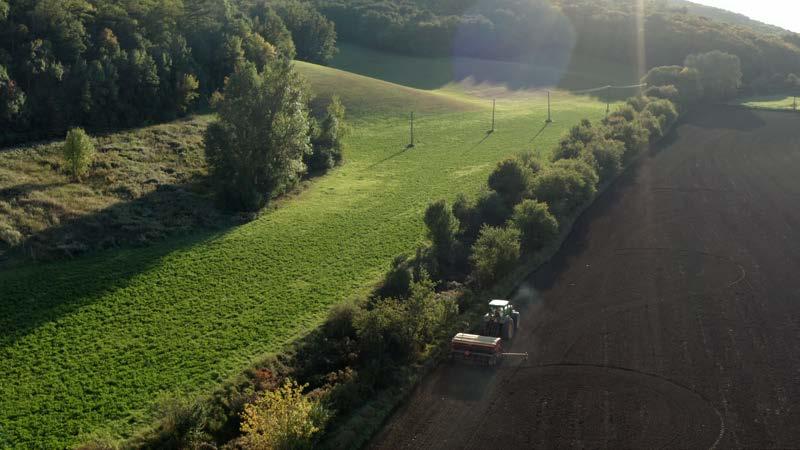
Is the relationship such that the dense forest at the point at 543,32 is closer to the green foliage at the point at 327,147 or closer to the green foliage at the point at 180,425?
the green foliage at the point at 327,147

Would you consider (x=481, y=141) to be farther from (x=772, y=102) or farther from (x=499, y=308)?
(x=772, y=102)

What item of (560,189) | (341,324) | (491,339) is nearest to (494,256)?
(491,339)

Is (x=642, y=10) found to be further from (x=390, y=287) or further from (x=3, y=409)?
(x=3, y=409)

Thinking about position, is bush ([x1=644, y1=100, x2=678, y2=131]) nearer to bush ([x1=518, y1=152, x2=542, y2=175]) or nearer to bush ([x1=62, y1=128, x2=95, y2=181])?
bush ([x1=518, y1=152, x2=542, y2=175])

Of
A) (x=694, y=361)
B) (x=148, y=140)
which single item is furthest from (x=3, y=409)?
(x=148, y=140)

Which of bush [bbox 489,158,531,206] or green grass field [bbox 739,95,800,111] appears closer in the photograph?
bush [bbox 489,158,531,206]

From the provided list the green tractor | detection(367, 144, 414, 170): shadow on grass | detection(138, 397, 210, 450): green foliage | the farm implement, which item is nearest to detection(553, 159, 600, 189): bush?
detection(367, 144, 414, 170): shadow on grass
